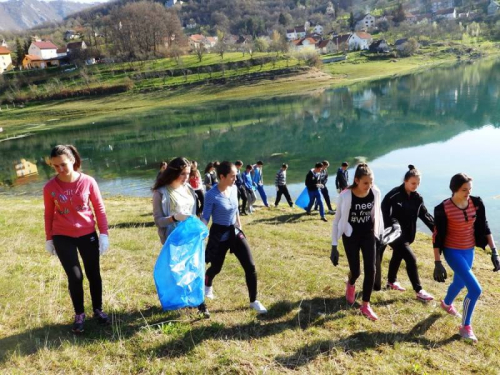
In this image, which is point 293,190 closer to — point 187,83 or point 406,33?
point 187,83

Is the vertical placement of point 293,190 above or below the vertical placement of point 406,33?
below

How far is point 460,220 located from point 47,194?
5232 millimetres

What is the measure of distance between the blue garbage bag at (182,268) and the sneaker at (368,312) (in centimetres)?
234

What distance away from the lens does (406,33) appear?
136 m

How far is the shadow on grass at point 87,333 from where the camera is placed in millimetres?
4486

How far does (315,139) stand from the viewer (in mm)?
32750

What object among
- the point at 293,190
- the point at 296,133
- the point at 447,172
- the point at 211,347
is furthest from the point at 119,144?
the point at 211,347

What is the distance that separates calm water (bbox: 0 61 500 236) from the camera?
74.7ft

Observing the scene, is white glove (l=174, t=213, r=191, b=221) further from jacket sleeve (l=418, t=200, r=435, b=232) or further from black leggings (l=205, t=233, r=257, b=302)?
jacket sleeve (l=418, t=200, r=435, b=232)

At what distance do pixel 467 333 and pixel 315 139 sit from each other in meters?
28.4

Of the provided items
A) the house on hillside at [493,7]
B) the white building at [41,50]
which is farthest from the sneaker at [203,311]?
the house on hillside at [493,7]

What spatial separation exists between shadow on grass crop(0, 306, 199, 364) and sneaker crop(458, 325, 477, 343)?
11.7 ft

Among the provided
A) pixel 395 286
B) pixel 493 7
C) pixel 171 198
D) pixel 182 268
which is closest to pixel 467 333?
pixel 395 286

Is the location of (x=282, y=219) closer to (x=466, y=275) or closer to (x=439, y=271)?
(x=439, y=271)
